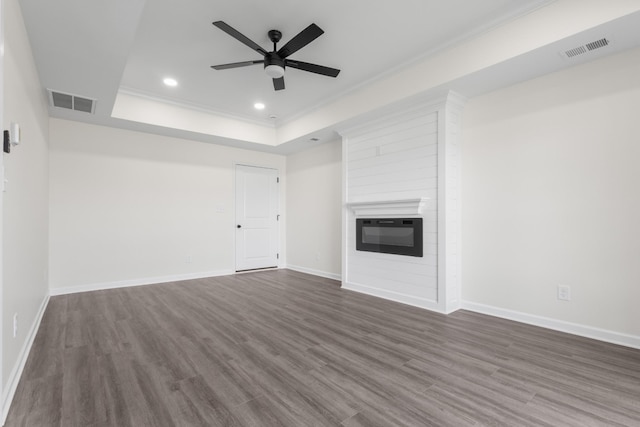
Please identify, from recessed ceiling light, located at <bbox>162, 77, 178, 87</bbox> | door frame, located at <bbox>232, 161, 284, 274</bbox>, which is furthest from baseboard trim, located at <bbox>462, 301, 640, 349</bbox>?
recessed ceiling light, located at <bbox>162, 77, 178, 87</bbox>

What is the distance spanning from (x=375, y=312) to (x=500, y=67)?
2.84 m

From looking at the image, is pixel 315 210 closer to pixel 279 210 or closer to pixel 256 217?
pixel 279 210

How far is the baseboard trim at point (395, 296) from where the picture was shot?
357 centimetres

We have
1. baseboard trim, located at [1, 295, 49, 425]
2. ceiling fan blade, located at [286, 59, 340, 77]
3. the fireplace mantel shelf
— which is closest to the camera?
baseboard trim, located at [1, 295, 49, 425]

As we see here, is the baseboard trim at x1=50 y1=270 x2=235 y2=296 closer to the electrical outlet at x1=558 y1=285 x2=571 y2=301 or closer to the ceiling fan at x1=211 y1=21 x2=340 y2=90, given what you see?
the ceiling fan at x1=211 y1=21 x2=340 y2=90

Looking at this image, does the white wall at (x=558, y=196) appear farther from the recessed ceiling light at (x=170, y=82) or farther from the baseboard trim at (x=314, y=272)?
the recessed ceiling light at (x=170, y=82)

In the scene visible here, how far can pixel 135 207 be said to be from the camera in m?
4.85

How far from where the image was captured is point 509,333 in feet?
9.33

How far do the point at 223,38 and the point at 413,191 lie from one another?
9.03ft

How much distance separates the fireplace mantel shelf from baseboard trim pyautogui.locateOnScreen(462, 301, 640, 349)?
128 centimetres

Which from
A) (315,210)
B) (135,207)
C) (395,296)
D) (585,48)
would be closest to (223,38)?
(135,207)

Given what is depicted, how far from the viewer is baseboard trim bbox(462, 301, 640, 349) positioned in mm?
2566

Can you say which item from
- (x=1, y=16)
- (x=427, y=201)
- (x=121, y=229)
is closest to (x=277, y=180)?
(x=121, y=229)

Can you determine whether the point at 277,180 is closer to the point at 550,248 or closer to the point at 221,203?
the point at 221,203
